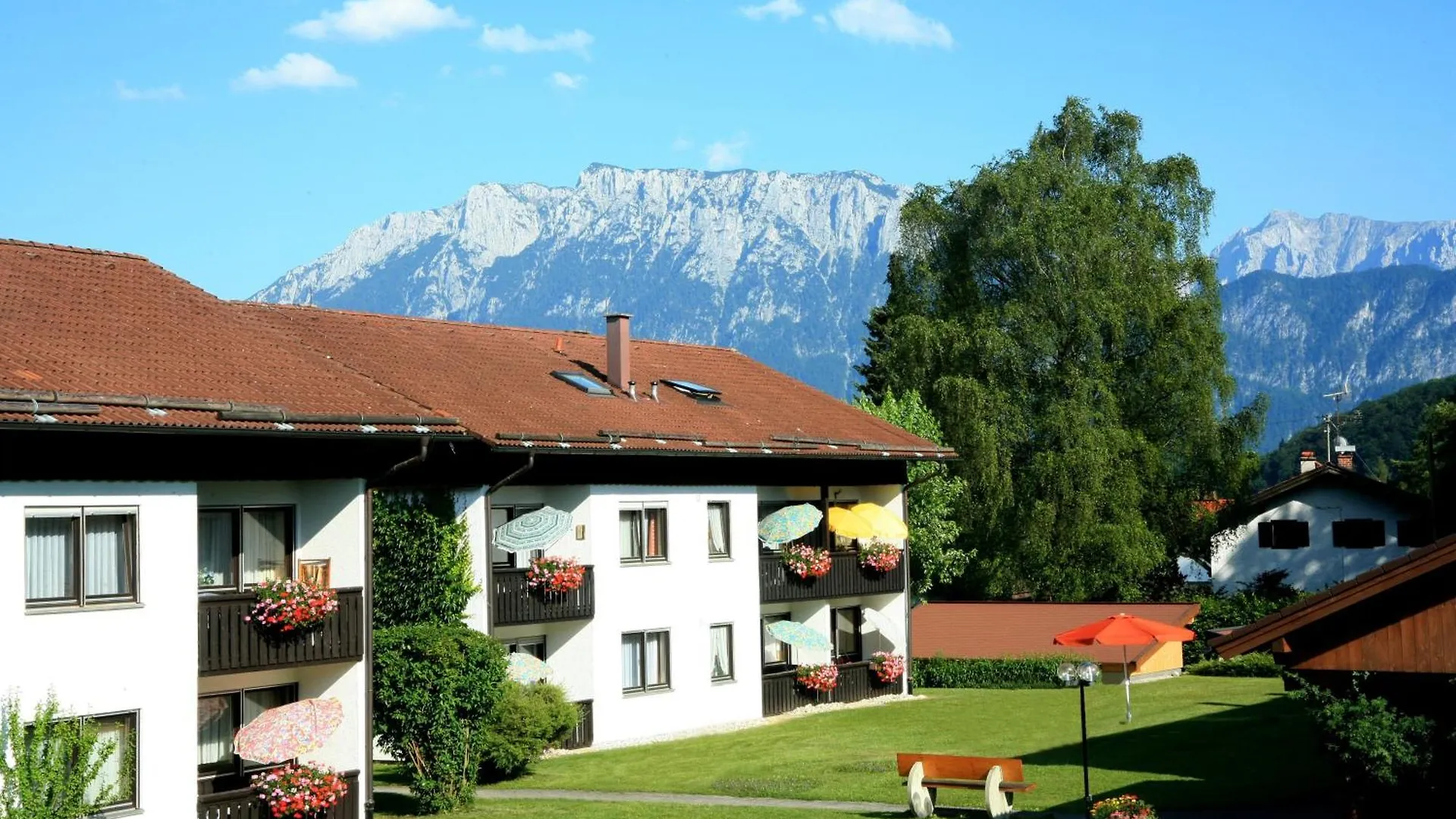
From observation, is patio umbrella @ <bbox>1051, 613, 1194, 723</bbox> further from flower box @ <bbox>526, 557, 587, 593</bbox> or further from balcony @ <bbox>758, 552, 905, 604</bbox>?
flower box @ <bbox>526, 557, 587, 593</bbox>

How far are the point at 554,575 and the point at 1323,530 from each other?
4213cm

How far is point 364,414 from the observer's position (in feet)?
77.2

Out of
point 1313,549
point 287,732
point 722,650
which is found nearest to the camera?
point 287,732

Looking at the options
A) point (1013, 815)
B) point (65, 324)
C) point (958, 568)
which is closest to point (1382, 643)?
point (1013, 815)

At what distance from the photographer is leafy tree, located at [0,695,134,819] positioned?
17.9 metres

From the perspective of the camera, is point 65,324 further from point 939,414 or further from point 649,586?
point 939,414

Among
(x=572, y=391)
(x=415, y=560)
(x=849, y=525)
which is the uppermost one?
(x=572, y=391)

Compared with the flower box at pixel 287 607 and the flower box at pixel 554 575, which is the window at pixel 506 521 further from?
the flower box at pixel 287 607

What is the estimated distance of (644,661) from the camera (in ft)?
114

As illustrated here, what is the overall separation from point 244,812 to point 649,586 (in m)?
13.6

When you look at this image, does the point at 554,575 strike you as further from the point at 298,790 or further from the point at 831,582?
the point at 298,790

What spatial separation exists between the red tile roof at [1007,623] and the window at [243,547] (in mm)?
25366

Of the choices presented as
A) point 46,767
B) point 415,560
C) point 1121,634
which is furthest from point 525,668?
point 46,767

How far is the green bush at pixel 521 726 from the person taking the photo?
27.4 metres
